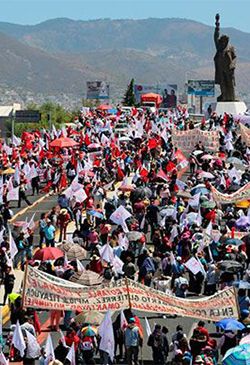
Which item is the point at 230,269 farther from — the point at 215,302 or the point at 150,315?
the point at 215,302

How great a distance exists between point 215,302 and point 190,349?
79 centimetres

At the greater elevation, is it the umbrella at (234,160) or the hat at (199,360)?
A: the hat at (199,360)

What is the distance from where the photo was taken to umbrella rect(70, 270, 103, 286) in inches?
719

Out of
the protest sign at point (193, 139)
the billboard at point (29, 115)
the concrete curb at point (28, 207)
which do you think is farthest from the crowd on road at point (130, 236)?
the billboard at point (29, 115)

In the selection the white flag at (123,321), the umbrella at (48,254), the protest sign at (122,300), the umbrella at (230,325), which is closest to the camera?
the protest sign at (122,300)

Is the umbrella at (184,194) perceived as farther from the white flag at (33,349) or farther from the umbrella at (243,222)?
the white flag at (33,349)

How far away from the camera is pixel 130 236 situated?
23.0 meters

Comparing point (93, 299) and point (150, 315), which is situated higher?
point (93, 299)

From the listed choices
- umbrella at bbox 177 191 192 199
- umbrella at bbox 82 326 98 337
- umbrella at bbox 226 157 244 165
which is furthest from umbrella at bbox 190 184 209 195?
umbrella at bbox 82 326 98 337

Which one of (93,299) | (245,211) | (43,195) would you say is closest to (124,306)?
(93,299)

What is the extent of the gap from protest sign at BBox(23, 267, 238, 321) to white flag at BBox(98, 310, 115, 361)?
11.1 inches

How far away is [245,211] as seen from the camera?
27.1m

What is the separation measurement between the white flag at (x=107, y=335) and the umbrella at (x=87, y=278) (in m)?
2.90

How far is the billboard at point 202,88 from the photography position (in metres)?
110
